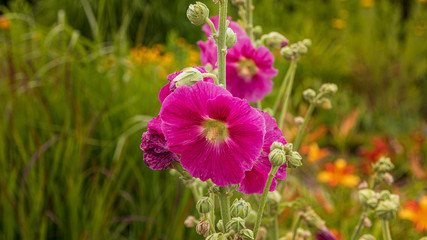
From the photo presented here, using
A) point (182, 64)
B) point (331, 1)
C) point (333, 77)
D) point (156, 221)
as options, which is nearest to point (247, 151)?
point (156, 221)

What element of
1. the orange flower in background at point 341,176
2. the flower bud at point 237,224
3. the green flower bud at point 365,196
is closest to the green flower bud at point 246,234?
the flower bud at point 237,224

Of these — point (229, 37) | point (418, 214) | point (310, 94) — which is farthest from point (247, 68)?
point (418, 214)

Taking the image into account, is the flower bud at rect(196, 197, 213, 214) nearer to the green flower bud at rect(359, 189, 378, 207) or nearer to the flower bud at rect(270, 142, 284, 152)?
the flower bud at rect(270, 142, 284, 152)

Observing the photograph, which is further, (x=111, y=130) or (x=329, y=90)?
(x=111, y=130)

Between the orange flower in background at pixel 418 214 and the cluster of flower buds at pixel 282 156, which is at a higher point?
the cluster of flower buds at pixel 282 156

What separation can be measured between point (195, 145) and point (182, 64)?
1.85 metres

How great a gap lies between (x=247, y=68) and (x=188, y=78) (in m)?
0.29

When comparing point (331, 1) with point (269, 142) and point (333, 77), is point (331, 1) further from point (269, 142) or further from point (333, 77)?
point (269, 142)

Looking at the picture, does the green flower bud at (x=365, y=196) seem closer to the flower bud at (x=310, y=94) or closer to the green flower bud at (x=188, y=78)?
the flower bud at (x=310, y=94)

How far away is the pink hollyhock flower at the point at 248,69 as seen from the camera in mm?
682

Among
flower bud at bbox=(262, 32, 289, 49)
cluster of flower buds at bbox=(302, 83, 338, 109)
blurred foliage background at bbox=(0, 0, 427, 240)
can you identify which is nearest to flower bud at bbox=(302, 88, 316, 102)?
cluster of flower buds at bbox=(302, 83, 338, 109)

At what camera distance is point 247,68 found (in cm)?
70

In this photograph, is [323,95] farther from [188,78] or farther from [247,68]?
[188,78]

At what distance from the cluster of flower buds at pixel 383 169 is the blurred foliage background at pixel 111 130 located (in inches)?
25.8
